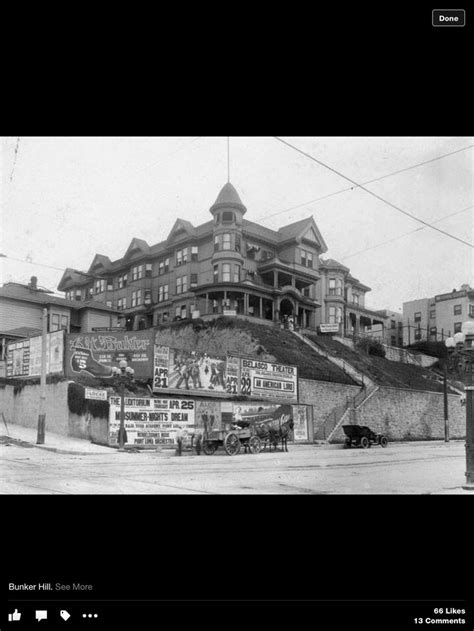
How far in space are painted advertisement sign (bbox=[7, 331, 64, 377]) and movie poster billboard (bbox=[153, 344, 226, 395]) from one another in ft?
13.2

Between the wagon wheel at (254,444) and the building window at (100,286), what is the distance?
2383 centimetres

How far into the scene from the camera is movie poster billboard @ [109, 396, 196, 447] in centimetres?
2128

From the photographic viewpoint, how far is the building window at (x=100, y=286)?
41781 millimetres

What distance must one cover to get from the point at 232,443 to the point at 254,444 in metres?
1.44

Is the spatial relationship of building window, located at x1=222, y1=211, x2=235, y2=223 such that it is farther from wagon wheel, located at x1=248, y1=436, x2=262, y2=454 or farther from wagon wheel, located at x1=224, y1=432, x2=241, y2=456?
wagon wheel, located at x1=224, y1=432, x2=241, y2=456

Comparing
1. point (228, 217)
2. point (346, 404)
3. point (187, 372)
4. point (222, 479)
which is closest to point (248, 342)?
point (346, 404)

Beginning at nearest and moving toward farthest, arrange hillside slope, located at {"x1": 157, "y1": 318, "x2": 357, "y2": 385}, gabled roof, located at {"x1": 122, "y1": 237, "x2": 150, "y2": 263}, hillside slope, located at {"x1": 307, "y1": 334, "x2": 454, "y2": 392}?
hillside slope, located at {"x1": 157, "y1": 318, "x2": 357, "y2": 385} < hillside slope, located at {"x1": 307, "y1": 334, "x2": 454, "y2": 392} < gabled roof, located at {"x1": 122, "y1": 237, "x2": 150, "y2": 263}

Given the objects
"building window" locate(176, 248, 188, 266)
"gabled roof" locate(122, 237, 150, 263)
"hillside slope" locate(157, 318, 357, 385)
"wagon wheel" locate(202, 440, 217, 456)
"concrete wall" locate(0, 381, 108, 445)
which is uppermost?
"gabled roof" locate(122, 237, 150, 263)

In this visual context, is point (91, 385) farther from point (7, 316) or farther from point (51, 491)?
point (51, 491)

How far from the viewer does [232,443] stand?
19.5m

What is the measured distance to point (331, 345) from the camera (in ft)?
145

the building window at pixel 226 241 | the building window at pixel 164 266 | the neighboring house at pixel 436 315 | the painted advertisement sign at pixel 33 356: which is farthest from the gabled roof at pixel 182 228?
the painted advertisement sign at pixel 33 356
